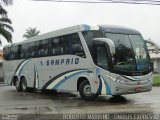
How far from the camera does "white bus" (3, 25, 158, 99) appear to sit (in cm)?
1520

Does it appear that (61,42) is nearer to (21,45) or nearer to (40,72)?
(40,72)

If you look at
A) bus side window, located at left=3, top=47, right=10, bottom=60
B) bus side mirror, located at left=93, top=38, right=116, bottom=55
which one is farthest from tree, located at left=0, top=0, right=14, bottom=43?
bus side mirror, located at left=93, top=38, right=116, bottom=55

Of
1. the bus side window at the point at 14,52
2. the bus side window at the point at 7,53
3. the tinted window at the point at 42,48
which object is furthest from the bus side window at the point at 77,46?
the bus side window at the point at 7,53

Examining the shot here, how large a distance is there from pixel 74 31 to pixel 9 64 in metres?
9.70

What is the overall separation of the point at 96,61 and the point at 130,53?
1485 mm

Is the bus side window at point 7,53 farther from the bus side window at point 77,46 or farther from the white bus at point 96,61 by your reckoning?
the bus side window at point 77,46

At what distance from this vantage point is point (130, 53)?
15.6 m

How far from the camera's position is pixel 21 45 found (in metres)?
23.8

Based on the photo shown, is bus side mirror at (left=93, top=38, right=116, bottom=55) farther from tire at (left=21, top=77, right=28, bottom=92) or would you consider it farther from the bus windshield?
tire at (left=21, top=77, right=28, bottom=92)

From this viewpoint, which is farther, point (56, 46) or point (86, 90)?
point (56, 46)

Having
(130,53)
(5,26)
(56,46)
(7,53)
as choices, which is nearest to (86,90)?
(130,53)

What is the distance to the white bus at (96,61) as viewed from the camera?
15.2m

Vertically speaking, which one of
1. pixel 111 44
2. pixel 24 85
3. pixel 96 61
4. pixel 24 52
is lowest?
pixel 24 85

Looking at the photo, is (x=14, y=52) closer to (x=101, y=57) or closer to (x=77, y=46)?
(x=77, y=46)
